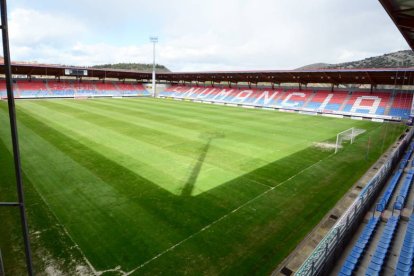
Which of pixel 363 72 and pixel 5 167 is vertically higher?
pixel 363 72

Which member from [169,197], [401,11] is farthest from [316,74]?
[169,197]

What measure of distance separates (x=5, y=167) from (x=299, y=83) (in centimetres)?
4183

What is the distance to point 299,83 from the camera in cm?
4341

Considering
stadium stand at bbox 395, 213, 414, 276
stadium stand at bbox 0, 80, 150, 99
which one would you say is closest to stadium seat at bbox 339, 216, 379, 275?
stadium stand at bbox 395, 213, 414, 276

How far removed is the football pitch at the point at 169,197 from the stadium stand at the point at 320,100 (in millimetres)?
17397

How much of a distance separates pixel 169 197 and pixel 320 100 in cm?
3616

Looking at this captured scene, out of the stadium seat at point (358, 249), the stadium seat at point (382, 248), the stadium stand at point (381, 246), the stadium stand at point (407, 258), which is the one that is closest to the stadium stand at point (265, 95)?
the stadium stand at point (381, 246)

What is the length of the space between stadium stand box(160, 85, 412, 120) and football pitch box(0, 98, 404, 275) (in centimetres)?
1740

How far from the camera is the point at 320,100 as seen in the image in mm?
39000

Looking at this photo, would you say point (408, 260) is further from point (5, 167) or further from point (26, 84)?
point (26, 84)

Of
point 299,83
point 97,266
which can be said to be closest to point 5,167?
point 97,266

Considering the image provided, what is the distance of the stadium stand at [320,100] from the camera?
32.0m

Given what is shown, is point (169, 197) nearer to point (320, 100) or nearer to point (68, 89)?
point (320, 100)

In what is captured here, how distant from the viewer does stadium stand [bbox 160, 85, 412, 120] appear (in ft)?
105
